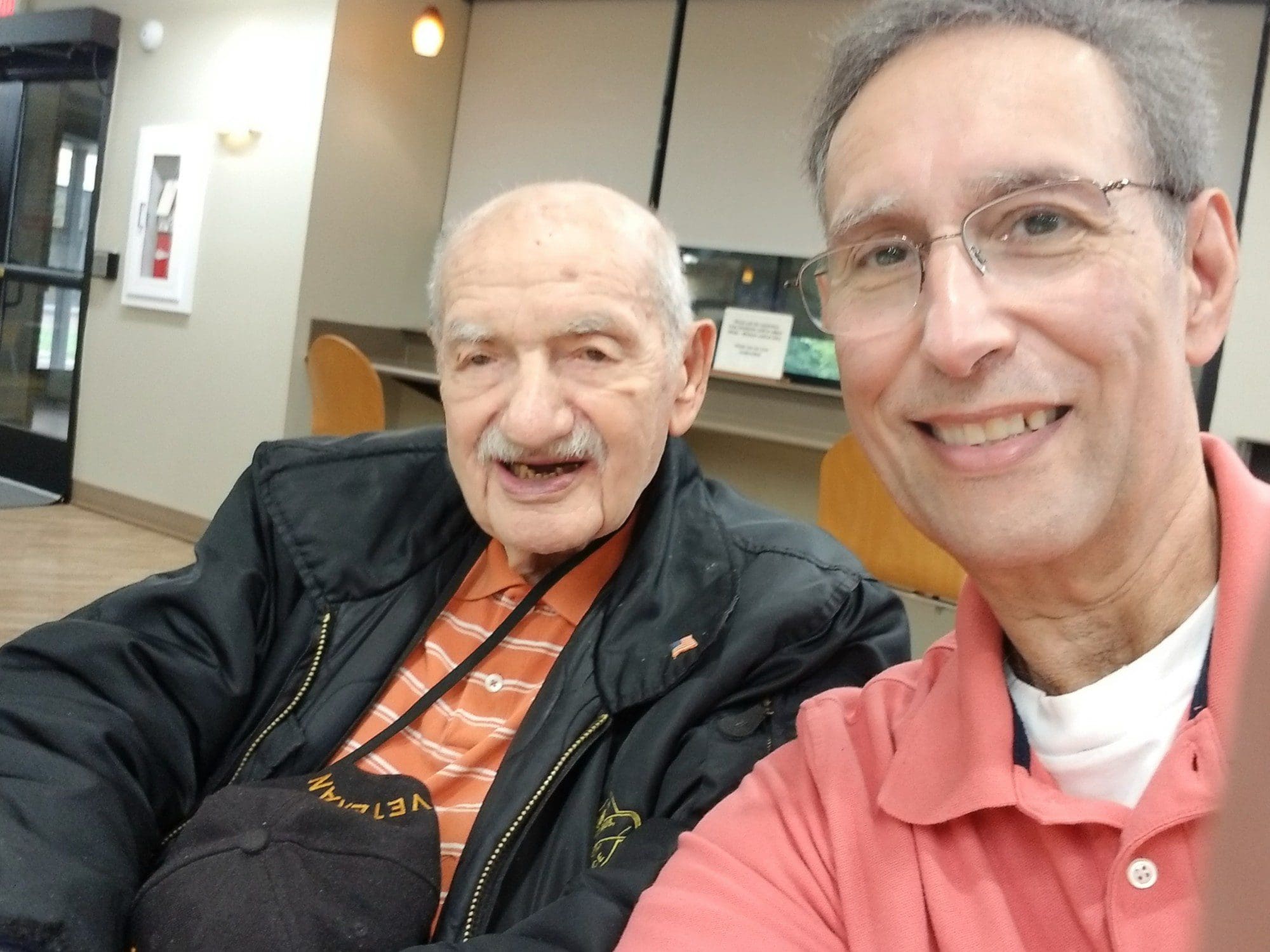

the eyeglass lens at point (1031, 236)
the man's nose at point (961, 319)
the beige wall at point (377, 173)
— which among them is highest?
the beige wall at point (377, 173)

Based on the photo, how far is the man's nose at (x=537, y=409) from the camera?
1.23m

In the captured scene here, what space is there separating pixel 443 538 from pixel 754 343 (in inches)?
121

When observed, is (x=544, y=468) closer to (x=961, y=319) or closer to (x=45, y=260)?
(x=961, y=319)

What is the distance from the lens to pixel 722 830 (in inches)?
33.9

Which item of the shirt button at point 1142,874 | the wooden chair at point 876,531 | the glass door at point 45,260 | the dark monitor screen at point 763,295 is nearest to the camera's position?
the shirt button at point 1142,874

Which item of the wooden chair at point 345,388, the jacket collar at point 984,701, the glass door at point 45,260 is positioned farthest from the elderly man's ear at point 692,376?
the glass door at point 45,260

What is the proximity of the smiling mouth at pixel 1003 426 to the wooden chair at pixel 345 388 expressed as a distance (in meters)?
3.11

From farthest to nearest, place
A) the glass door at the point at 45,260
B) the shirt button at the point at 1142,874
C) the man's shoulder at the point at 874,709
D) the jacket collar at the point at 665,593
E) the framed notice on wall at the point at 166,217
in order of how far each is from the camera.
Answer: the glass door at the point at 45,260 < the framed notice on wall at the point at 166,217 < the jacket collar at the point at 665,593 < the man's shoulder at the point at 874,709 < the shirt button at the point at 1142,874

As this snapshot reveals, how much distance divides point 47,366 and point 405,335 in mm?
2136

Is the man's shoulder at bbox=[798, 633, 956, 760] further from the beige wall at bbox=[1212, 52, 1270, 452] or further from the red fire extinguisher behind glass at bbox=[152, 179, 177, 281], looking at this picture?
the red fire extinguisher behind glass at bbox=[152, 179, 177, 281]

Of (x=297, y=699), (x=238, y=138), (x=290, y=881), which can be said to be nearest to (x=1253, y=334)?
(x=297, y=699)

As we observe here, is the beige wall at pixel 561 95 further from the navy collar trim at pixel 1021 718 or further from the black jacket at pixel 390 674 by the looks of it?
the navy collar trim at pixel 1021 718

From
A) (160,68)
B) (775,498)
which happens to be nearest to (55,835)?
(775,498)

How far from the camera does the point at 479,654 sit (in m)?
1.25
